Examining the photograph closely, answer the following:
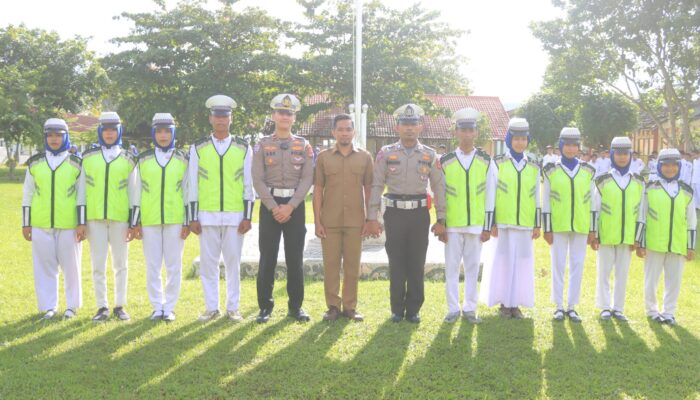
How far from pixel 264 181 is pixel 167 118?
110 centimetres

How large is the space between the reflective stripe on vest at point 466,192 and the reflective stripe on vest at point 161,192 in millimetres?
2486

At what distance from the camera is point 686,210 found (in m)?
6.04

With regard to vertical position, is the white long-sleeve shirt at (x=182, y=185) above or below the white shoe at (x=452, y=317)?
above

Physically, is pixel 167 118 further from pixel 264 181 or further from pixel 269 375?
pixel 269 375

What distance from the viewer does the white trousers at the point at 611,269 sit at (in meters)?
6.12

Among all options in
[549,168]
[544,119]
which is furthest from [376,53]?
[544,119]

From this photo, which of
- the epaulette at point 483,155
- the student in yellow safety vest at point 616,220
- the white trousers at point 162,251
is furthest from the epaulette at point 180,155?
the student in yellow safety vest at point 616,220

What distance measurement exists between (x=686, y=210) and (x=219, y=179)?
4.44 meters

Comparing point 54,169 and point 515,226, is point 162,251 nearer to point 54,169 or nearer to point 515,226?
point 54,169

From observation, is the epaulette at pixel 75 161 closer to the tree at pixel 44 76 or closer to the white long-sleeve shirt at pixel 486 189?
the white long-sleeve shirt at pixel 486 189

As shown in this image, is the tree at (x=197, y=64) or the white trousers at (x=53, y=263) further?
the tree at (x=197, y=64)

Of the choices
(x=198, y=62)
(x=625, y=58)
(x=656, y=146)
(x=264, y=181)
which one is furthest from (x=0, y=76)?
(x=656, y=146)

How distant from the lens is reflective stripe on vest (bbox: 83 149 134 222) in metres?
5.77

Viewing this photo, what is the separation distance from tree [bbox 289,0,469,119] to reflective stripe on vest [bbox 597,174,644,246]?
737 inches
